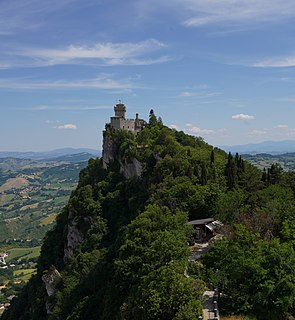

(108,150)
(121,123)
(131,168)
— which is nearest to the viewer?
(131,168)

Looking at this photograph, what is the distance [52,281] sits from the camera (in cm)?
5944

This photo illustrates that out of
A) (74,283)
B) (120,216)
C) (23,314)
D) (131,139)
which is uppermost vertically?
(131,139)

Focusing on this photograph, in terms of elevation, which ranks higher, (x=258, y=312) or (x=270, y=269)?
(x=270, y=269)

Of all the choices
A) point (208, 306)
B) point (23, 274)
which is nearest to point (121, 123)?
point (208, 306)

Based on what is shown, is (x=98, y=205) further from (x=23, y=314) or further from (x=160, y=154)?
(x=23, y=314)

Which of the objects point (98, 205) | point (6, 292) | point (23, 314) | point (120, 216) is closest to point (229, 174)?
point (120, 216)

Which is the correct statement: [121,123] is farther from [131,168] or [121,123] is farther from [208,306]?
[208,306]

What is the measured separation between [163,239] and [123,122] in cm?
5496

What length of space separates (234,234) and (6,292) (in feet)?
415

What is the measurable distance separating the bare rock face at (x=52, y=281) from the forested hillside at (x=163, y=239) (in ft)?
0.57

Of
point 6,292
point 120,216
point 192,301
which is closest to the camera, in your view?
point 192,301

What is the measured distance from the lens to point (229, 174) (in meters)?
52.0

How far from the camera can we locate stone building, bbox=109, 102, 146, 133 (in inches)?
3265

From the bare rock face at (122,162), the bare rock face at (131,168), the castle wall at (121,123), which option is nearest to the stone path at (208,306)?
the bare rock face at (131,168)
